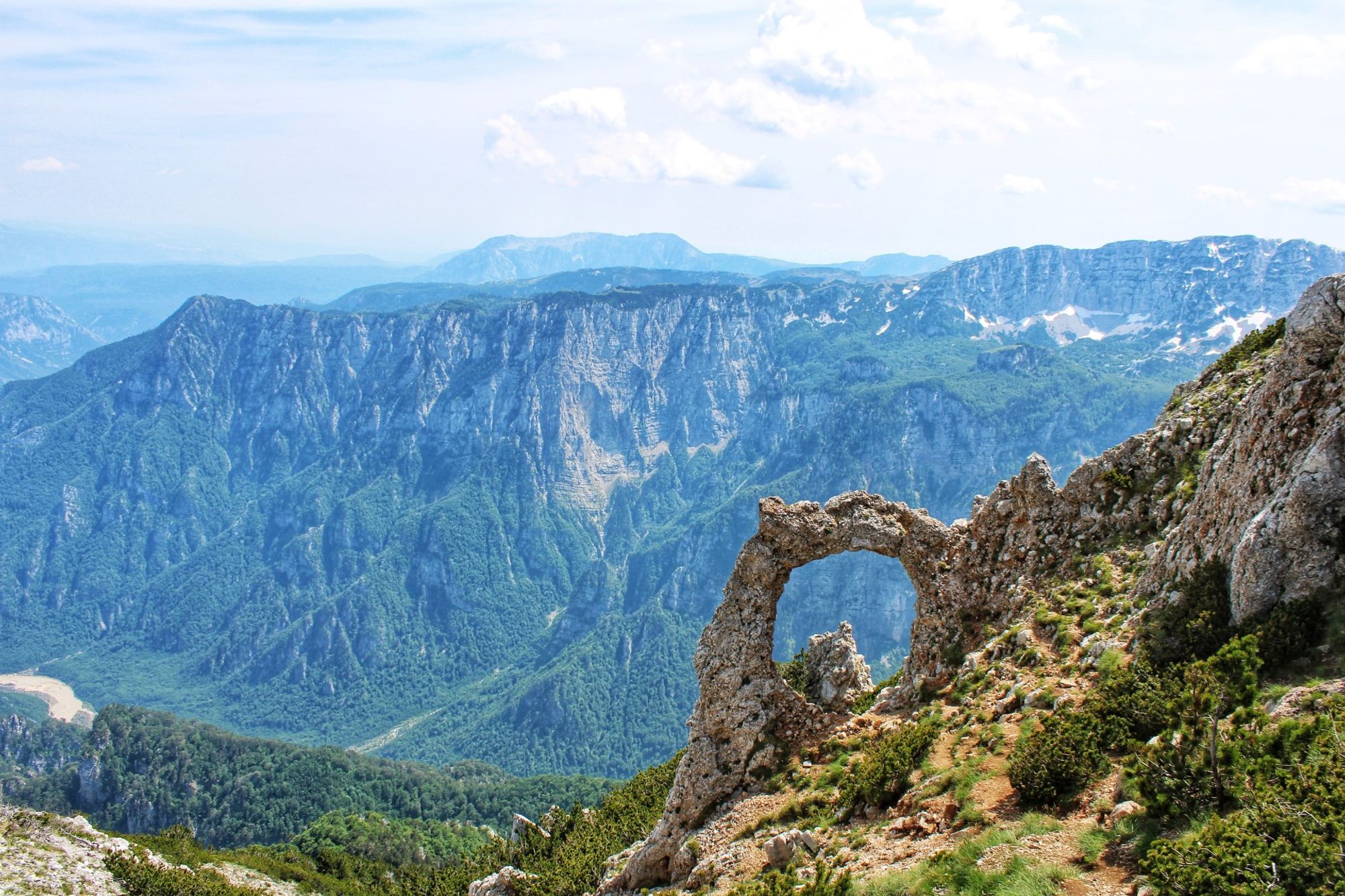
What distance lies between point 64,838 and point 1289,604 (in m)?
88.5

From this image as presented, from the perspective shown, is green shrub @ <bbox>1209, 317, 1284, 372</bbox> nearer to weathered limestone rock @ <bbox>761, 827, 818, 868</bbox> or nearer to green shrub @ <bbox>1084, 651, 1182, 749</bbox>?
green shrub @ <bbox>1084, 651, 1182, 749</bbox>

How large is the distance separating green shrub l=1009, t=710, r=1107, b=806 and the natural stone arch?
10058 millimetres

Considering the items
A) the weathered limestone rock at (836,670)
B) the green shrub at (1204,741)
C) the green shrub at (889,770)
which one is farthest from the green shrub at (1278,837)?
the weathered limestone rock at (836,670)

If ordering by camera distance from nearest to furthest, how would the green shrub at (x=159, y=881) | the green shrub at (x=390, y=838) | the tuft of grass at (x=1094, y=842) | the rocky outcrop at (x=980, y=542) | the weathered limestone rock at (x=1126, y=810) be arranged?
the tuft of grass at (x=1094, y=842) < the weathered limestone rock at (x=1126, y=810) < the rocky outcrop at (x=980, y=542) < the green shrub at (x=159, y=881) < the green shrub at (x=390, y=838)

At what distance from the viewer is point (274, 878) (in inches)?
3661

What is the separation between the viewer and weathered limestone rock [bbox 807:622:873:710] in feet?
128

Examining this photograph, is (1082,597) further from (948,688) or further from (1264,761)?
(1264,761)

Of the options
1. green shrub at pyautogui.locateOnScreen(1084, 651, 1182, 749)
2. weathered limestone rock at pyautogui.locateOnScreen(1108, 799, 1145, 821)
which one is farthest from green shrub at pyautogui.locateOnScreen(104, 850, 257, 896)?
weathered limestone rock at pyautogui.locateOnScreen(1108, 799, 1145, 821)

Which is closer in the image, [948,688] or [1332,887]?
[1332,887]

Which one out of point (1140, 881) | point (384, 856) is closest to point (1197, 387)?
point (1140, 881)

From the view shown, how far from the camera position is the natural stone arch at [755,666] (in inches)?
1184

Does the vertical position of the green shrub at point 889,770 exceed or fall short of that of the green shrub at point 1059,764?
it falls short

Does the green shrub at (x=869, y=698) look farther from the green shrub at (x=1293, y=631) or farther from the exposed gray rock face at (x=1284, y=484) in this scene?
the green shrub at (x=1293, y=631)

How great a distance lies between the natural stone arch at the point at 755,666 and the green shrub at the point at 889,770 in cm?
484
